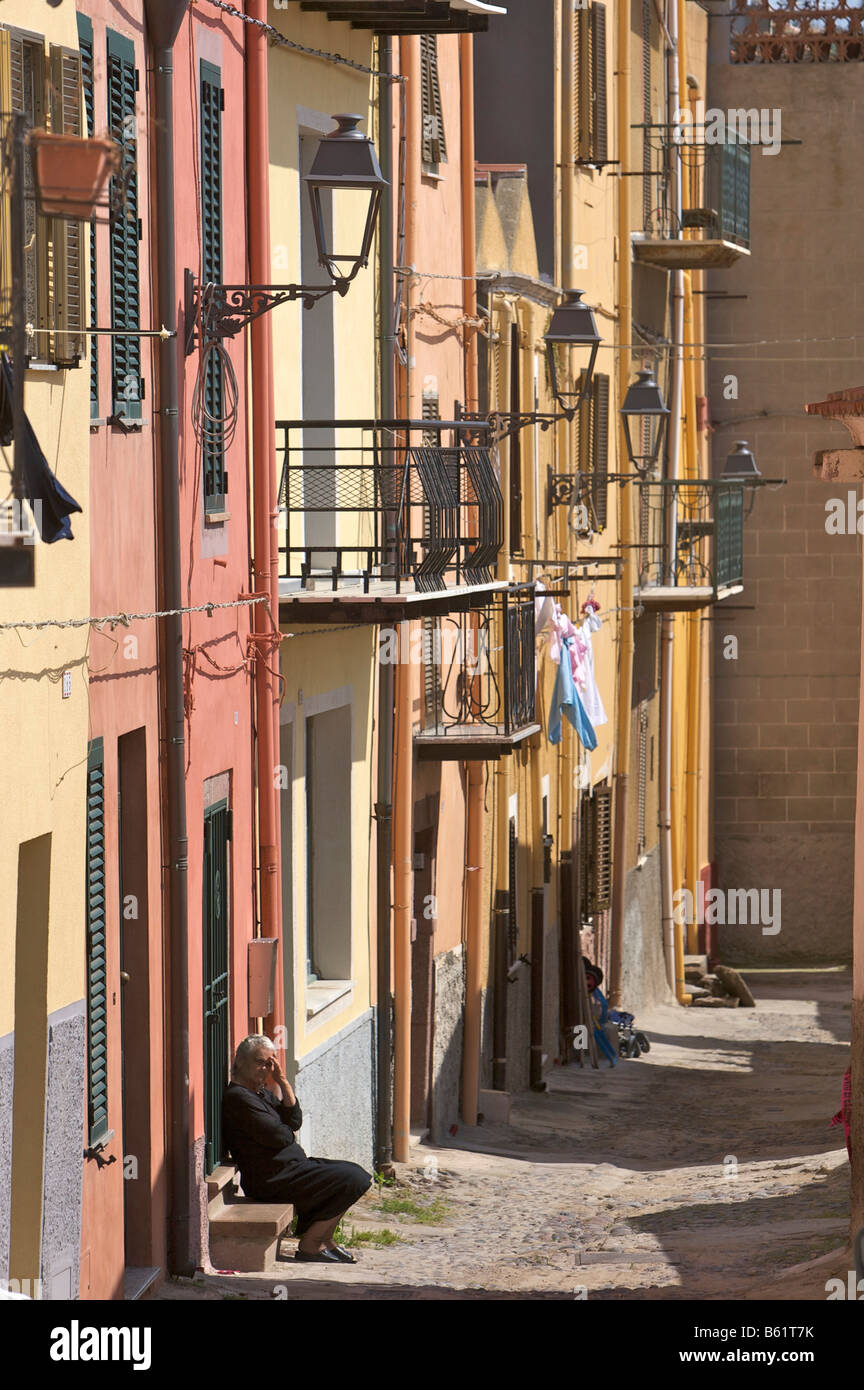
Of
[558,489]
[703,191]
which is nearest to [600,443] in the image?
[558,489]

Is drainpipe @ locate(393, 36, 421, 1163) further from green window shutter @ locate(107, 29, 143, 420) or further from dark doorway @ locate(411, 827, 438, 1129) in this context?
green window shutter @ locate(107, 29, 143, 420)

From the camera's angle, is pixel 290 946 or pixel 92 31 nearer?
pixel 92 31

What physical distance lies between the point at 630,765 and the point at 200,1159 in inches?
601

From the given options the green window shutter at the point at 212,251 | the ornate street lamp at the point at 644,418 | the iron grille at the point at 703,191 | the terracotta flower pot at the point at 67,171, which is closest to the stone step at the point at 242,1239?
the green window shutter at the point at 212,251

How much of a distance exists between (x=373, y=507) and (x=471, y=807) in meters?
5.72

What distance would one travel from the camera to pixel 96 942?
395 inches

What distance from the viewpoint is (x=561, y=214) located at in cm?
2158

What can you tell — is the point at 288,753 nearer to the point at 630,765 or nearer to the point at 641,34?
the point at 630,765

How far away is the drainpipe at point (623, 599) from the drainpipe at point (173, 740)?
13098 mm

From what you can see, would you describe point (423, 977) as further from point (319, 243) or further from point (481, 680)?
point (319, 243)

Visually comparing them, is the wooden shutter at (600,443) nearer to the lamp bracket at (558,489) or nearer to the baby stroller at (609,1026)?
the lamp bracket at (558,489)

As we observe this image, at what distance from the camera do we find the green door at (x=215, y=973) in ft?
39.0

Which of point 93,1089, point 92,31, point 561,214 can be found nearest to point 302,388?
point 92,31

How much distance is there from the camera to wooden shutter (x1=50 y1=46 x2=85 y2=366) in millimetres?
8750
